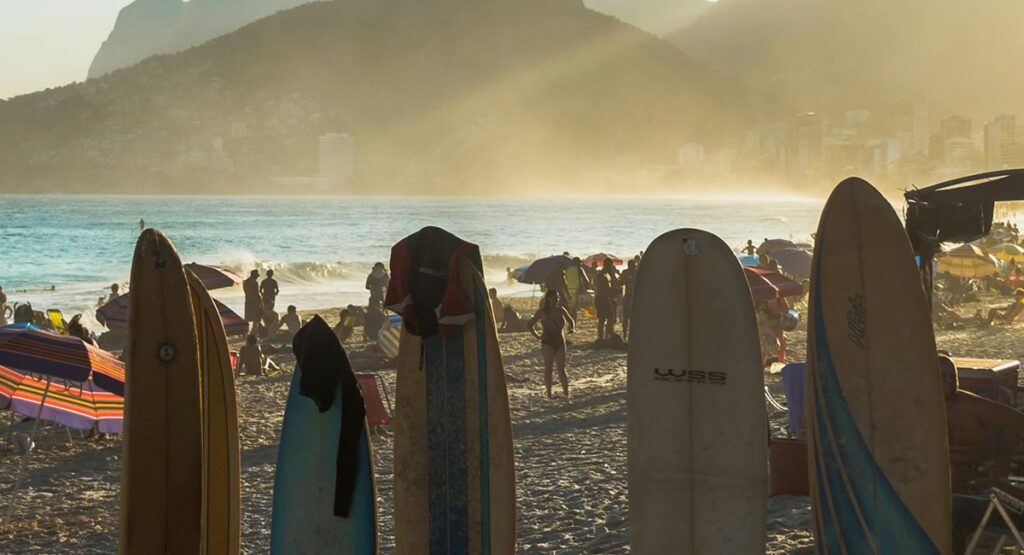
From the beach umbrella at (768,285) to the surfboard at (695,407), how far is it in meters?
5.74

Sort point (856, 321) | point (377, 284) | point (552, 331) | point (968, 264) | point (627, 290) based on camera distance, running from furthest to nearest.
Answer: point (968, 264) < point (377, 284) < point (627, 290) < point (552, 331) < point (856, 321)

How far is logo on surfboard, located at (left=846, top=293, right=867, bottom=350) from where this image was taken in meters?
5.32

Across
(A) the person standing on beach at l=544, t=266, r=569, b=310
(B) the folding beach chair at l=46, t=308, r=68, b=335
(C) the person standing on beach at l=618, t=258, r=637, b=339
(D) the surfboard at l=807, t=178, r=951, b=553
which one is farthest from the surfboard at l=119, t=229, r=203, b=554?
(A) the person standing on beach at l=544, t=266, r=569, b=310

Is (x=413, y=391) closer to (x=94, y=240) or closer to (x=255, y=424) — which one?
(x=255, y=424)

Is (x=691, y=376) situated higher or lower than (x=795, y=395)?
higher

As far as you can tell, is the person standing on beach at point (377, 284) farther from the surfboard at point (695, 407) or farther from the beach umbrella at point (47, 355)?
the surfboard at point (695, 407)

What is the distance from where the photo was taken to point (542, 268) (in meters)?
18.5

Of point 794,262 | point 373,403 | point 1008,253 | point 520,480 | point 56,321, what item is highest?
point 794,262

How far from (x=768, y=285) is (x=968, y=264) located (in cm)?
1200

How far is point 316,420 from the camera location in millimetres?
5359

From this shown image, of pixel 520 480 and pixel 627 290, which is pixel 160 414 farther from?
pixel 627 290

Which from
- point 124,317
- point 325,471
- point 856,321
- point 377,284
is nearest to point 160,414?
point 325,471

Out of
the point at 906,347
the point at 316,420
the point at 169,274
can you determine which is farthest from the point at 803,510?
the point at 169,274

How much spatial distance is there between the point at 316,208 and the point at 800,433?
10635 cm
